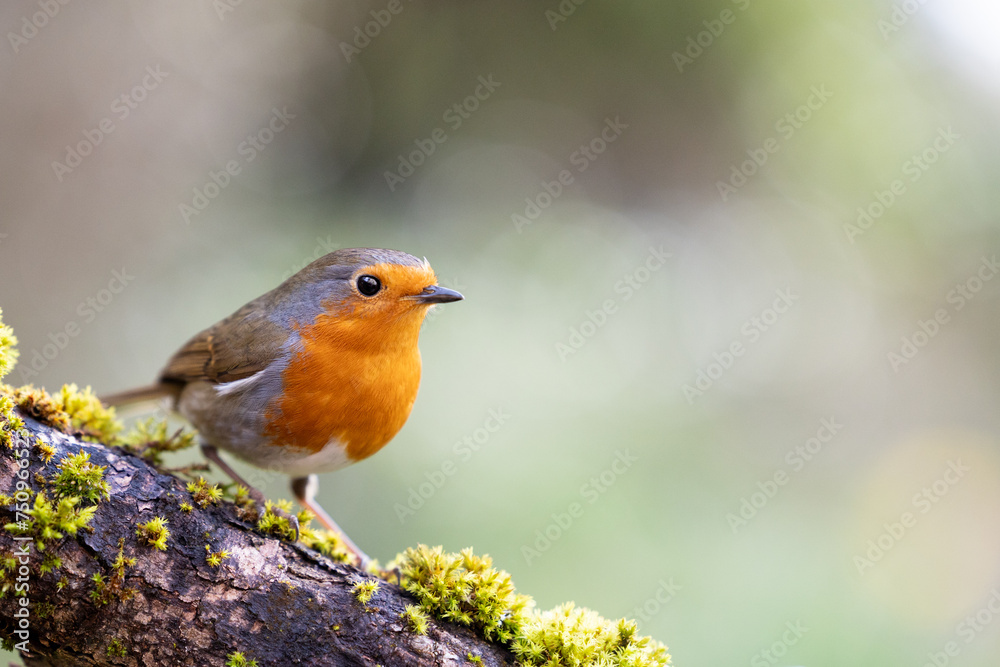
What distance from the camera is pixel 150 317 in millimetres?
6676

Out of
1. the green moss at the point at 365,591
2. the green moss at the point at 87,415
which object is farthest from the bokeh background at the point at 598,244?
the green moss at the point at 365,591

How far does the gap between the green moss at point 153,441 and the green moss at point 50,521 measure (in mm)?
877

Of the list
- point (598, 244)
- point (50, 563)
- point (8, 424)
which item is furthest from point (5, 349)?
point (598, 244)

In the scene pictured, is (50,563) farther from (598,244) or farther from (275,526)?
(598,244)

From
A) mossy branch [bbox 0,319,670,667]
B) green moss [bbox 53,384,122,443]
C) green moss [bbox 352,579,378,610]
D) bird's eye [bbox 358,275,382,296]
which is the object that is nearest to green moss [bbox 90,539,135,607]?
mossy branch [bbox 0,319,670,667]

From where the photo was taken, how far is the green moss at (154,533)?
2.35 meters

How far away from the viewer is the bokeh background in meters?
5.64

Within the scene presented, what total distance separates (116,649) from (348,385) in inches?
52.8

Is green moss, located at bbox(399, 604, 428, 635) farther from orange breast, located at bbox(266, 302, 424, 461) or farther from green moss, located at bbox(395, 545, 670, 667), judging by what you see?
orange breast, located at bbox(266, 302, 424, 461)

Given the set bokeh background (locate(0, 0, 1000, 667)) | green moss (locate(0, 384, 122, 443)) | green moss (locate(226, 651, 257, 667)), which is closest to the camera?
green moss (locate(226, 651, 257, 667))

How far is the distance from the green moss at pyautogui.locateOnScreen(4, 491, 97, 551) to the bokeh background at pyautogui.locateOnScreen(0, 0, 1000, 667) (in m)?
3.23

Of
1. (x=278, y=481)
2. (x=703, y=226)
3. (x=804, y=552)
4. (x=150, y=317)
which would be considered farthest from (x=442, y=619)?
(x=703, y=226)

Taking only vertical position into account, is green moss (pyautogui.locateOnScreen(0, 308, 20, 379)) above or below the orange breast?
below

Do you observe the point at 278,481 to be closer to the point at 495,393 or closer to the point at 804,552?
the point at 495,393
